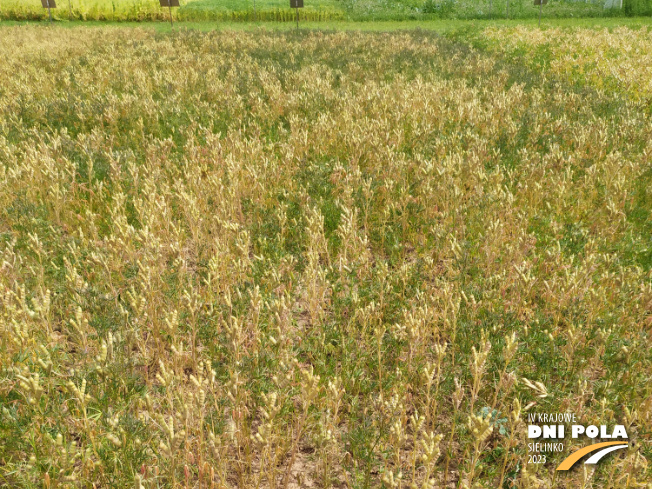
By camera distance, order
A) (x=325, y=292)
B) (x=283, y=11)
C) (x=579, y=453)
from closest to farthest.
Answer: (x=579, y=453), (x=325, y=292), (x=283, y=11)

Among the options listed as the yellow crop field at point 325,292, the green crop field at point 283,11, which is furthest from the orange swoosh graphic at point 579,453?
the green crop field at point 283,11

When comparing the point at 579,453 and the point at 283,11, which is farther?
the point at 283,11

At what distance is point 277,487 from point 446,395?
136 centimetres

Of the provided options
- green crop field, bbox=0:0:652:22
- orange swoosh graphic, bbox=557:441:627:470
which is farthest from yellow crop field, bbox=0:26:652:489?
green crop field, bbox=0:0:652:22

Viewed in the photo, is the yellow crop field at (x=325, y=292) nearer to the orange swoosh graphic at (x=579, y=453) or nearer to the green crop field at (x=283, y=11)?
the orange swoosh graphic at (x=579, y=453)

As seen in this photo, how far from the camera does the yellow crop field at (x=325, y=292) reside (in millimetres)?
2301

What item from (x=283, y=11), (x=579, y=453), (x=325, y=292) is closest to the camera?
(x=579, y=453)

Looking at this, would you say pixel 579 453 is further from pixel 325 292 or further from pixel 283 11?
pixel 283 11

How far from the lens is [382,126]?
22.3 ft

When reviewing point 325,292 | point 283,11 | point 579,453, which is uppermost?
point 283,11

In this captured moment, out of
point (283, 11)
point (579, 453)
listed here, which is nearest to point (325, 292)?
point (579, 453)

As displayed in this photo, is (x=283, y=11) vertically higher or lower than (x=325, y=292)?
higher

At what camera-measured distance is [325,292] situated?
13.6 feet

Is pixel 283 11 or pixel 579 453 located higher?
pixel 283 11
